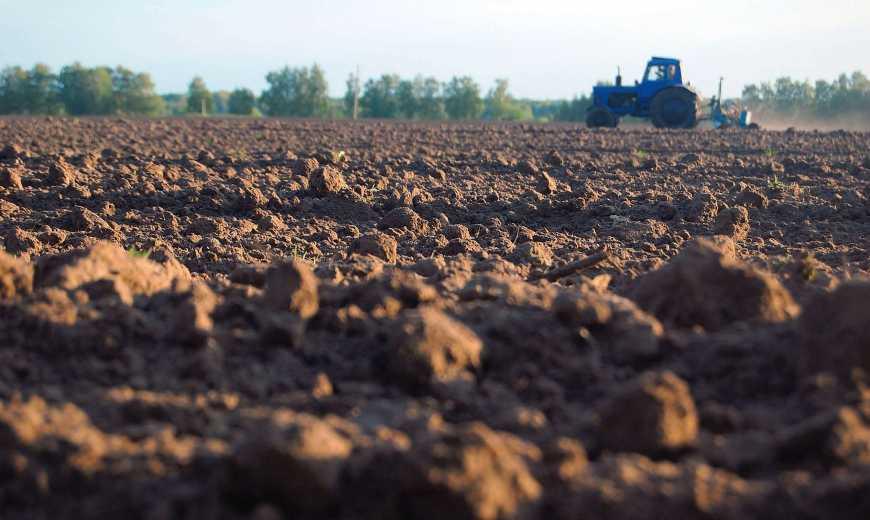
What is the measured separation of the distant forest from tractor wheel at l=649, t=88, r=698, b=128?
1786 centimetres

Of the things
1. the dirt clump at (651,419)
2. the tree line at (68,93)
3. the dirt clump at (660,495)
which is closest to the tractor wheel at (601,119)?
the dirt clump at (651,419)

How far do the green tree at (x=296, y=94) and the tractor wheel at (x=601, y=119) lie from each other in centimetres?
3082

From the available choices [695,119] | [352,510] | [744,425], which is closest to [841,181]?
[744,425]

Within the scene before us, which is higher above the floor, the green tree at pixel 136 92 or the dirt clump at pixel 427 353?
the green tree at pixel 136 92

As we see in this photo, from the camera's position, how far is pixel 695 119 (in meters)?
26.7

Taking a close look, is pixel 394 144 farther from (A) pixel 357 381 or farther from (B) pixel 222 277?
(A) pixel 357 381

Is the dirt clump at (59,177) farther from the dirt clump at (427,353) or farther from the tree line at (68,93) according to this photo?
the tree line at (68,93)

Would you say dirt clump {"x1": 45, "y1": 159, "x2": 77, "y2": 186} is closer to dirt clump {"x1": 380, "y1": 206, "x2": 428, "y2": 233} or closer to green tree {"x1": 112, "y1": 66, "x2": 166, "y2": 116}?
dirt clump {"x1": 380, "y1": 206, "x2": 428, "y2": 233}

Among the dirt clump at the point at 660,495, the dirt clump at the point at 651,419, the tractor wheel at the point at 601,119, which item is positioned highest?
the tractor wheel at the point at 601,119

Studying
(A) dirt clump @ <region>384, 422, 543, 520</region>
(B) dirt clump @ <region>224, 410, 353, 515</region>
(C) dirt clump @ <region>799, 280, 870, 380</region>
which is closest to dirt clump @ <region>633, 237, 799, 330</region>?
(C) dirt clump @ <region>799, 280, 870, 380</region>

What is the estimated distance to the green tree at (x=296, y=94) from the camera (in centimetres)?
5603

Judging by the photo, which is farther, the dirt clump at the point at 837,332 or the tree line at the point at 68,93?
the tree line at the point at 68,93

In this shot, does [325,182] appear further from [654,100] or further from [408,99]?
[408,99]

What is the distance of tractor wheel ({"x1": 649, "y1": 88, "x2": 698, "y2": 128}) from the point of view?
86.1 feet
